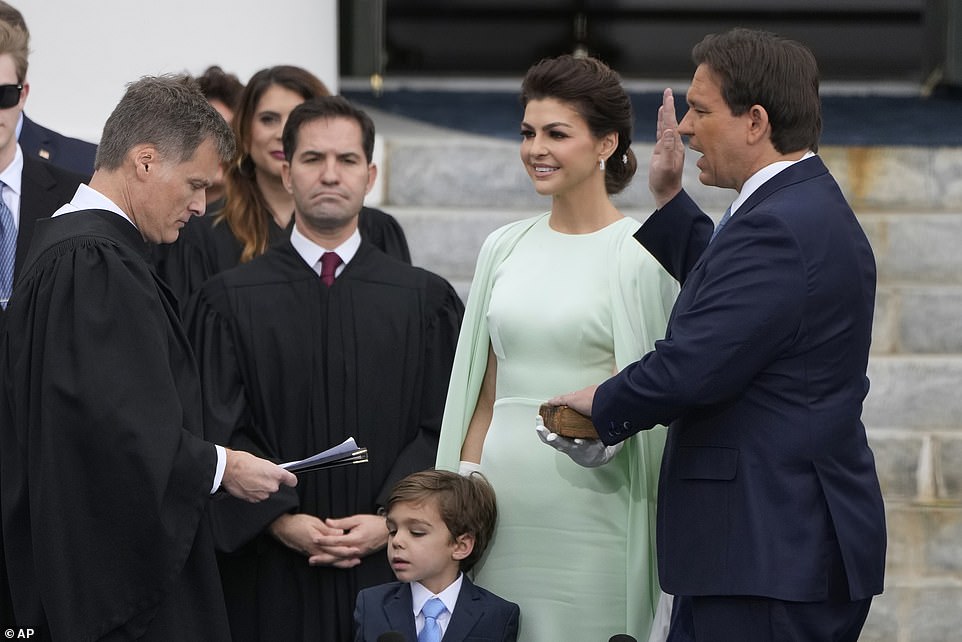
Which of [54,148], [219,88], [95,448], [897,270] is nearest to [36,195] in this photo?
[54,148]

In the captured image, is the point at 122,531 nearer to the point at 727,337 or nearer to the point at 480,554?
the point at 480,554

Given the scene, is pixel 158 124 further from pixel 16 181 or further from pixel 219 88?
pixel 219 88

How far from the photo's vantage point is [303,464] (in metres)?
3.46

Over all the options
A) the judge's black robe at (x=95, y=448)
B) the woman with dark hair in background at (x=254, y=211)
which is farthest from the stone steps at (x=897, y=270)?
the judge's black robe at (x=95, y=448)

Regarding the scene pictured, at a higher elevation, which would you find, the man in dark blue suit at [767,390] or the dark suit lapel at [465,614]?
the man in dark blue suit at [767,390]

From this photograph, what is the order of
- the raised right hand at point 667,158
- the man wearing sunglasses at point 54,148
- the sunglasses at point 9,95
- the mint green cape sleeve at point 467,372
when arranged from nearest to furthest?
1. the raised right hand at point 667,158
2. the mint green cape sleeve at point 467,372
3. the sunglasses at point 9,95
4. the man wearing sunglasses at point 54,148

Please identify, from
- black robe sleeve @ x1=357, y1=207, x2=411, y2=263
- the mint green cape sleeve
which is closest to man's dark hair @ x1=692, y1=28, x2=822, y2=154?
the mint green cape sleeve

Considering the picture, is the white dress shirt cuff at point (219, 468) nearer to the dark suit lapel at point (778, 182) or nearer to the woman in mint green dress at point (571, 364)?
the woman in mint green dress at point (571, 364)

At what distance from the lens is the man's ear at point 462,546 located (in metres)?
3.80

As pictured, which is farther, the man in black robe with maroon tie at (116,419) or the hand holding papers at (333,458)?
the hand holding papers at (333,458)

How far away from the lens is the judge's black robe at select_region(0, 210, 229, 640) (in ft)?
10.7

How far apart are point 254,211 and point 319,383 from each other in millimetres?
995

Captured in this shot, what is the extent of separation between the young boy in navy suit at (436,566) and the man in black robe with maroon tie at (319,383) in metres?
0.32

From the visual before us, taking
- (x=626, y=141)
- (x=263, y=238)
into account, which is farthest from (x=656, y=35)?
(x=626, y=141)
